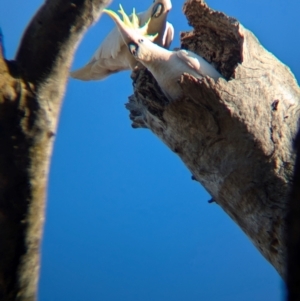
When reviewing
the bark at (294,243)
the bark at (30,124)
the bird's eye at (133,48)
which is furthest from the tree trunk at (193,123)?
the bark at (294,243)

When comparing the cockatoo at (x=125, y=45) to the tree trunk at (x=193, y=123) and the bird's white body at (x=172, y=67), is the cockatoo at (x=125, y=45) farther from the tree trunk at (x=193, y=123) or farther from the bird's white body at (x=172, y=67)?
the bird's white body at (x=172, y=67)

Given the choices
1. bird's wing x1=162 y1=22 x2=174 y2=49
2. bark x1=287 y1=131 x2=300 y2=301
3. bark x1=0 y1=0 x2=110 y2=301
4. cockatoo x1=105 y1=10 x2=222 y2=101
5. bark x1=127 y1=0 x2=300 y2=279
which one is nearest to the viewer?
bark x1=287 y1=131 x2=300 y2=301

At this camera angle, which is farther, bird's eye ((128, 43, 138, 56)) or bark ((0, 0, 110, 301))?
bird's eye ((128, 43, 138, 56))

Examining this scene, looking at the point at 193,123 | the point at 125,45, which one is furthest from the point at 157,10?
the point at 193,123

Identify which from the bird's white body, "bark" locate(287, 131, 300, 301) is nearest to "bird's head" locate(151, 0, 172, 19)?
the bird's white body

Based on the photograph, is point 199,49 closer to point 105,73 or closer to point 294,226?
point 105,73

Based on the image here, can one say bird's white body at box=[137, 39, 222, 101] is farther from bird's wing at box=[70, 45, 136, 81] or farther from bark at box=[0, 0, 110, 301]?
bark at box=[0, 0, 110, 301]
